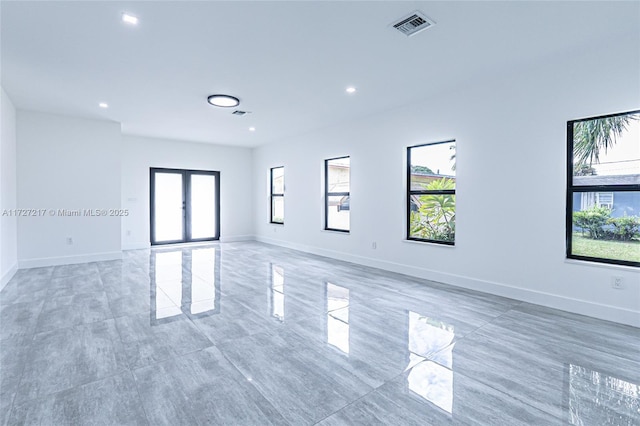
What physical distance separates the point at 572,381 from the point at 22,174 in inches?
302

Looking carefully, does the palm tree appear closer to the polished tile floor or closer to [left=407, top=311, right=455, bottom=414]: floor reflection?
the polished tile floor

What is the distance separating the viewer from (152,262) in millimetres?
6000

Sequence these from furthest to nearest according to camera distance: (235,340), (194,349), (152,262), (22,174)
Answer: (152,262), (22,174), (235,340), (194,349)

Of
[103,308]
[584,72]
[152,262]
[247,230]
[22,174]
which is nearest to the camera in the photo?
[584,72]

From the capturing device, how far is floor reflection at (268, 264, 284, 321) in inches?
132

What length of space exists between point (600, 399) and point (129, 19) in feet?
14.2

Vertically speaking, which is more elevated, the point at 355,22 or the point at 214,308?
the point at 355,22

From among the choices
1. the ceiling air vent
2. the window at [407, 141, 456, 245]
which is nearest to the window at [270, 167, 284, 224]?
the window at [407, 141, 456, 245]

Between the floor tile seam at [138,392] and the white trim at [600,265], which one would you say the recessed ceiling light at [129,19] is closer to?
the floor tile seam at [138,392]

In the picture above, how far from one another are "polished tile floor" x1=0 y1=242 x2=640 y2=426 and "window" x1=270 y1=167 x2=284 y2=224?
4342 mm

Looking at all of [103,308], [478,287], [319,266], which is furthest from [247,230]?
[478,287]

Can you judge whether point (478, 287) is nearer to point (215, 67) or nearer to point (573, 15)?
point (573, 15)

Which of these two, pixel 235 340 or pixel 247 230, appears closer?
pixel 235 340

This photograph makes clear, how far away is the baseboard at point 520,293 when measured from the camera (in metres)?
3.09
